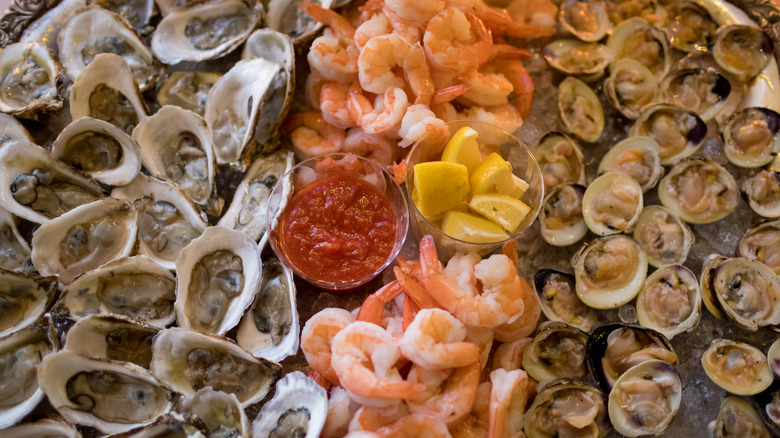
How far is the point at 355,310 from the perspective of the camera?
1879 millimetres

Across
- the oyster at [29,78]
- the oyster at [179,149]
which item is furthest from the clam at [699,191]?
the oyster at [29,78]

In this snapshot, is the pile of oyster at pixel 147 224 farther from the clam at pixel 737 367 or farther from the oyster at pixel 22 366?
the clam at pixel 737 367

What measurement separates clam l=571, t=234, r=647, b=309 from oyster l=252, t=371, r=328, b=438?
97 centimetres

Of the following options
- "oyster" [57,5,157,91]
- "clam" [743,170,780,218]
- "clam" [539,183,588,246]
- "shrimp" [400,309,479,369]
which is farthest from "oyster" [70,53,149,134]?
"clam" [743,170,780,218]

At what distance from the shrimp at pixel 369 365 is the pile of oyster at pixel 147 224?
188 millimetres

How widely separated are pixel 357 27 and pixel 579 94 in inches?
37.7

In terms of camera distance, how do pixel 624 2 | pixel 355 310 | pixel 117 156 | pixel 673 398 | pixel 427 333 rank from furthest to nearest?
→ pixel 624 2 < pixel 117 156 < pixel 355 310 < pixel 673 398 < pixel 427 333

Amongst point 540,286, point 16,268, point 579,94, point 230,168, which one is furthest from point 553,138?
point 16,268

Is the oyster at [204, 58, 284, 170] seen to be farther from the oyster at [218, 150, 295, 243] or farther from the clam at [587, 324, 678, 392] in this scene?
the clam at [587, 324, 678, 392]

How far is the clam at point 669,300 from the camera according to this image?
6.21 feet

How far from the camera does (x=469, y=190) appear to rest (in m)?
1.86

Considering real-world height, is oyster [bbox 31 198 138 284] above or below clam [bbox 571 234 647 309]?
above

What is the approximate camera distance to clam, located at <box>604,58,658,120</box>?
2.28m

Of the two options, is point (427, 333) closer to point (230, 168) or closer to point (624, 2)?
point (230, 168)
